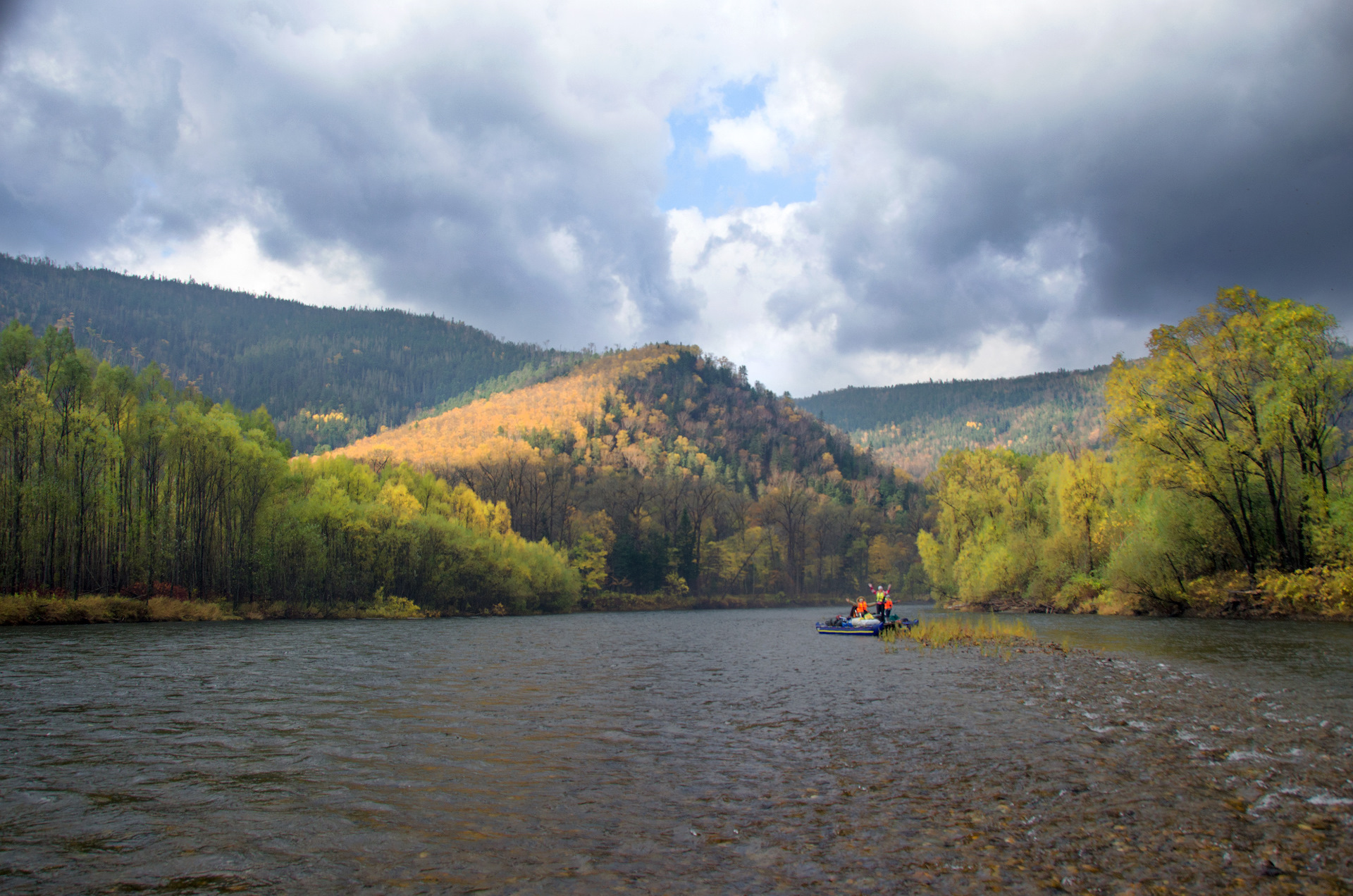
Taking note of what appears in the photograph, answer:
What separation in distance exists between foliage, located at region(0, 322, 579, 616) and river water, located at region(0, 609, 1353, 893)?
2498 centimetres

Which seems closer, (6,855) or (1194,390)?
(6,855)

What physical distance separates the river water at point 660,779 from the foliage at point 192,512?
24985 millimetres

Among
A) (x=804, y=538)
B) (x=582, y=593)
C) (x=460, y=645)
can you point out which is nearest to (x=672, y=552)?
(x=582, y=593)

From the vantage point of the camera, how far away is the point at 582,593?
307ft

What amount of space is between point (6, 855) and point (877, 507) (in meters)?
151

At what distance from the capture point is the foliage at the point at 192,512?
143ft

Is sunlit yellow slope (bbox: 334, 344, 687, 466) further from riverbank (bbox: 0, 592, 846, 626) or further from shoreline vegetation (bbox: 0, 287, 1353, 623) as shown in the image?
riverbank (bbox: 0, 592, 846, 626)

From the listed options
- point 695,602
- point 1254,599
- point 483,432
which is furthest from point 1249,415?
point 483,432

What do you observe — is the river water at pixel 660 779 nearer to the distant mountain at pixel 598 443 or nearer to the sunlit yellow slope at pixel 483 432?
the distant mountain at pixel 598 443

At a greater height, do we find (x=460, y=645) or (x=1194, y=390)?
(x=1194, y=390)

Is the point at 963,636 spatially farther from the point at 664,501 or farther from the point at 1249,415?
the point at 664,501

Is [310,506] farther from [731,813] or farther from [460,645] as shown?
[731,813]

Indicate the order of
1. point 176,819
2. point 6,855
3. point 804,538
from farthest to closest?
point 804,538 < point 176,819 < point 6,855

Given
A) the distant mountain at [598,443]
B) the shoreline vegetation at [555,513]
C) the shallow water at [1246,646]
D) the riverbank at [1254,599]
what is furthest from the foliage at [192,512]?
the riverbank at [1254,599]
